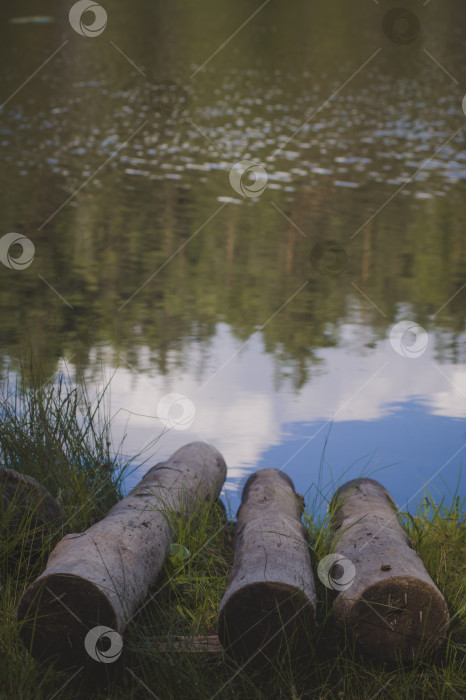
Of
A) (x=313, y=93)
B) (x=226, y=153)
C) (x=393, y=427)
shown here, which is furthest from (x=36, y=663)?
(x=313, y=93)

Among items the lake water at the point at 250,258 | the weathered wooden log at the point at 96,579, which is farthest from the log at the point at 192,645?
the lake water at the point at 250,258

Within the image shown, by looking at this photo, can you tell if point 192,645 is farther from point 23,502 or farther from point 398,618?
point 23,502

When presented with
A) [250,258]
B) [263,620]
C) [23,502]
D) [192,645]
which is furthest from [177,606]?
[250,258]

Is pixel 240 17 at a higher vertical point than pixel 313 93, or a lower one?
higher

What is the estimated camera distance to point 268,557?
321 centimetres

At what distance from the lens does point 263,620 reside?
3029mm

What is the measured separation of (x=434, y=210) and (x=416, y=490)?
7236 millimetres

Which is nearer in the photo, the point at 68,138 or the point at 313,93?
the point at 68,138

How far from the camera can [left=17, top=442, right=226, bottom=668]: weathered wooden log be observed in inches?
116

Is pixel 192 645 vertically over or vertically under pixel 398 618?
under

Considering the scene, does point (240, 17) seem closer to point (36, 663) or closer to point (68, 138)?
point (68, 138)

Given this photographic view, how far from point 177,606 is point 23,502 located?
→ 2.44ft

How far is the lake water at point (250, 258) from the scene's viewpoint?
541cm

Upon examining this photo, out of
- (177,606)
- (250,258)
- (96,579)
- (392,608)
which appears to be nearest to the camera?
(96,579)
